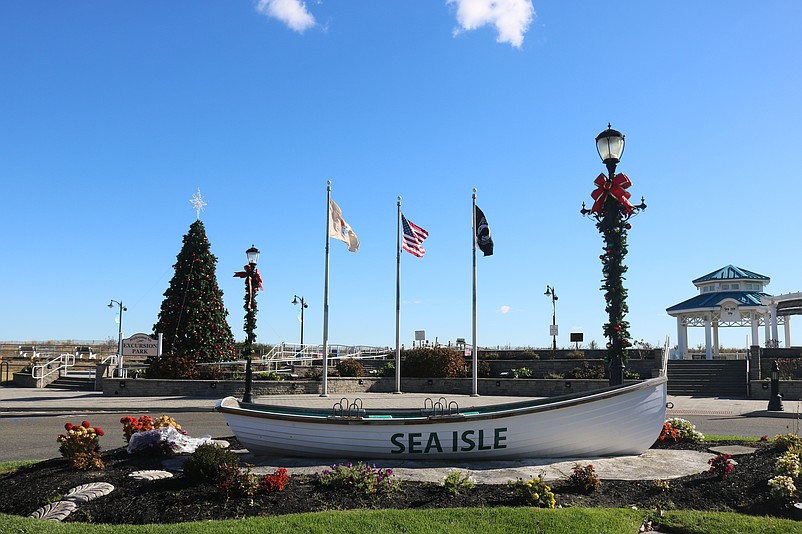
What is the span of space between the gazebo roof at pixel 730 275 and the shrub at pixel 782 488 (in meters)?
40.4

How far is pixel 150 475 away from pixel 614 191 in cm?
913

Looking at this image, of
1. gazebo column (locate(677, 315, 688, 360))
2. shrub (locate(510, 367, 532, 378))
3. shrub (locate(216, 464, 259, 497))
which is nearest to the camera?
shrub (locate(216, 464, 259, 497))

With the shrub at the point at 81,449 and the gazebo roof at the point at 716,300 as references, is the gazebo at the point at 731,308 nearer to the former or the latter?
the gazebo roof at the point at 716,300

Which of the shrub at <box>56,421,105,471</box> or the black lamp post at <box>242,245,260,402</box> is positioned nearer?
the shrub at <box>56,421,105,471</box>

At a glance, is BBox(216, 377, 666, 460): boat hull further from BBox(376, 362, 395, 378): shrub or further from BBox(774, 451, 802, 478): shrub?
BBox(376, 362, 395, 378): shrub

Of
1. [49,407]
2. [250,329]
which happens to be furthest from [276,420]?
[49,407]

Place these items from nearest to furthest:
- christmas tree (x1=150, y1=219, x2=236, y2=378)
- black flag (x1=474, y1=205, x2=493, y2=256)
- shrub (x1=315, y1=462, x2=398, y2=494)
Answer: shrub (x1=315, y1=462, x2=398, y2=494)
black flag (x1=474, y1=205, x2=493, y2=256)
christmas tree (x1=150, y1=219, x2=236, y2=378)

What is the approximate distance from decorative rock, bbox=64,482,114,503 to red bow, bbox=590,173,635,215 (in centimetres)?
938

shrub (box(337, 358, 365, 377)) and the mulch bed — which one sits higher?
shrub (box(337, 358, 365, 377))

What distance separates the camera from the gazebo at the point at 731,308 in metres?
40.8

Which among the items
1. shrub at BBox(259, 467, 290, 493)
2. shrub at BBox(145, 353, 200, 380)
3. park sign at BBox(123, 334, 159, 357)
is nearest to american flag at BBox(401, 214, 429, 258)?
shrub at BBox(145, 353, 200, 380)

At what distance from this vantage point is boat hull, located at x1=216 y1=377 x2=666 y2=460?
426 inches

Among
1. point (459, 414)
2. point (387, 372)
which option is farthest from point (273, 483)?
point (387, 372)

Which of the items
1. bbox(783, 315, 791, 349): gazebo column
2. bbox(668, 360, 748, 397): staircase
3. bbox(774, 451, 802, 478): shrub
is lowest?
bbox(668, 360, 748, 397): staircase
